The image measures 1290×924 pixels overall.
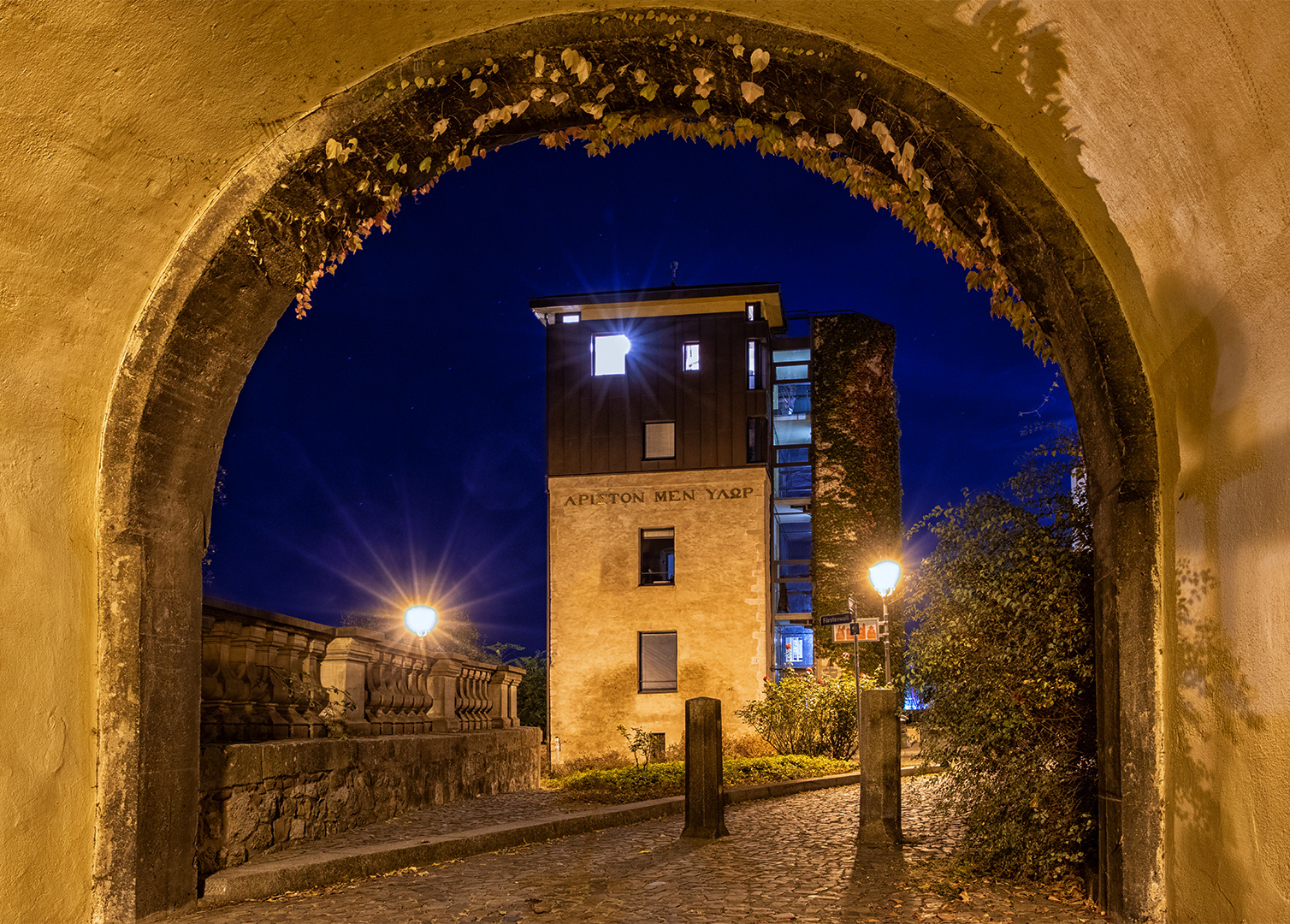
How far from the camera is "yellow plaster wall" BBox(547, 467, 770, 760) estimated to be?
84.7 feet

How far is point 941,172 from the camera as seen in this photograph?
5.27m

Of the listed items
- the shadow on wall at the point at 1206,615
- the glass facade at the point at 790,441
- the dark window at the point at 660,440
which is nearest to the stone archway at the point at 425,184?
the shadow on wall at the point at 1206,615

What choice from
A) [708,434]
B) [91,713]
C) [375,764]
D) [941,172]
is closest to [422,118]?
[941,172]

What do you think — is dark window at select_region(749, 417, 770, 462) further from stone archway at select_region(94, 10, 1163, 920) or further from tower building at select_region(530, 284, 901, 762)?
stone archway at select_region(94, 10, 1163, 920)

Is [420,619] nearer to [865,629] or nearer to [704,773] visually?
[704,773]

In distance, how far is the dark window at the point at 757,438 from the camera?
88.4ft

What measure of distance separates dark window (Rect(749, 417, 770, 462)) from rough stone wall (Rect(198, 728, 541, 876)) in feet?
52.7

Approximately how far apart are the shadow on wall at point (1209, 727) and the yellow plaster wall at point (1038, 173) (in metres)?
0.02

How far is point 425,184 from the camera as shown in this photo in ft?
19.7

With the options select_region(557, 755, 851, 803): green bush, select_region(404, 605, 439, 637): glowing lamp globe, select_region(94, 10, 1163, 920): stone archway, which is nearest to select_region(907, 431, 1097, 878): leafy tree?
select_region(94, 10, 1163, 920): stone archway

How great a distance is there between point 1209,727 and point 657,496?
A: 23.0 metres

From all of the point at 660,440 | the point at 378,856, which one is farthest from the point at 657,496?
the point at 378,856

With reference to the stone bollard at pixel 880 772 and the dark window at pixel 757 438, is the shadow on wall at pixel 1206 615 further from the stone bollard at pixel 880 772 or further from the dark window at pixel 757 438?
the dark window at pixel 757 438

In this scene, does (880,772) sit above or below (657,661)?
above
